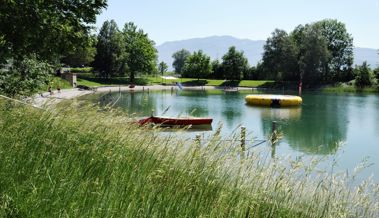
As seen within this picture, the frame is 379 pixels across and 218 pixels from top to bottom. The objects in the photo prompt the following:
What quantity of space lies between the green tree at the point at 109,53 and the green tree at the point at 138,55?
7.27ft

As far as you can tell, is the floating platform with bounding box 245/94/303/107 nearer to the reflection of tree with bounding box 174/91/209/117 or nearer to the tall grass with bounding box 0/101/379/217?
the reflection of tree with bounding box 174/91/209/117

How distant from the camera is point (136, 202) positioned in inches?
150

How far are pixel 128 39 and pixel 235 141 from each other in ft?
332

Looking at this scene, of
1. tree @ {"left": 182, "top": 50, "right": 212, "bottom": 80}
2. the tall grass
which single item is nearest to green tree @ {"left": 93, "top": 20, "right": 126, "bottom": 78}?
tree @ {"left": 182, "top": 50, "right": 212, "bottom": 80}

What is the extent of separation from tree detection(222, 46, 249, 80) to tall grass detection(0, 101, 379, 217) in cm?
9997

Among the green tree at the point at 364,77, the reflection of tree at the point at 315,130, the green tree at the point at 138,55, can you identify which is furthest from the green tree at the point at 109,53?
the reflection of tree at the point at 315,130

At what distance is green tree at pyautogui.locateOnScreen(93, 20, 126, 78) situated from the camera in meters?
95.0

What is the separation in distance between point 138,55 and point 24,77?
260 feet

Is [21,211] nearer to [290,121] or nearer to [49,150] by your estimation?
[49,150]

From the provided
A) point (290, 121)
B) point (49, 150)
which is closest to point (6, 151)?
point (49, 150)

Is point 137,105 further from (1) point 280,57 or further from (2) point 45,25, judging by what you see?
(1) point 280,57

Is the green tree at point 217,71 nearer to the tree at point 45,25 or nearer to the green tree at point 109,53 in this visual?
the green tree at point 109,53

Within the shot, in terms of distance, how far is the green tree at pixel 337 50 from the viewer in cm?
9762

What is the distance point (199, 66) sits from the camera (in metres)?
109
